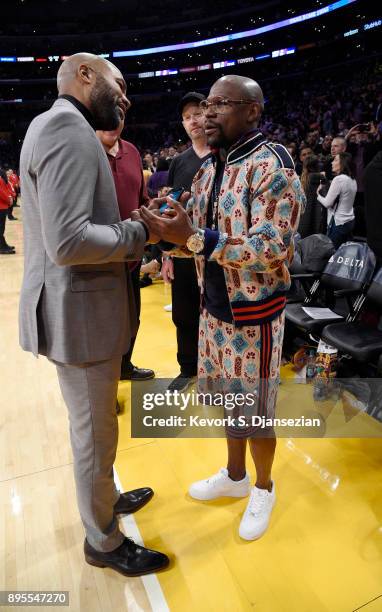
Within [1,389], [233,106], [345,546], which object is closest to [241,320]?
[233,106]

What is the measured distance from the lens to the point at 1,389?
10.6ft

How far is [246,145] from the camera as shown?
1.59 meters

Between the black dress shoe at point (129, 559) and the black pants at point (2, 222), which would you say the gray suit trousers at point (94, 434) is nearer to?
the black dress shoe at point (129, 559)

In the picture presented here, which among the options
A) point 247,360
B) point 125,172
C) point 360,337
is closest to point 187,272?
point 125,172

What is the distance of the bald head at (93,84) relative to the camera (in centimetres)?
134

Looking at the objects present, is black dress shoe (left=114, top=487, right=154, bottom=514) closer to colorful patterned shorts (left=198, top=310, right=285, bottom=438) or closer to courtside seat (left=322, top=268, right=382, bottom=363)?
colorful patterned shorts (left=198, top=310, right=285, bottom=438)

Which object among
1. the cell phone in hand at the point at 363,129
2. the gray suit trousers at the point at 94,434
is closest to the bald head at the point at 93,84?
the gray suit trousers at the point at 94,434

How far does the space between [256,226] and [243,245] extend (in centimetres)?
9

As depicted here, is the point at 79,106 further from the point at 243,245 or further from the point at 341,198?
the point at 341,198

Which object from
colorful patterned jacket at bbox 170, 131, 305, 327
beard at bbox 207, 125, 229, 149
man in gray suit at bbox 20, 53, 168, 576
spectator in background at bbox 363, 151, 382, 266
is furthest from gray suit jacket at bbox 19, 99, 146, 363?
spectator in background at bbox 363, 151, 382, 266

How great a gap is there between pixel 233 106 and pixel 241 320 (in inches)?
30.7

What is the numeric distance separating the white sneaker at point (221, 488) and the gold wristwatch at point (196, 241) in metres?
1.18

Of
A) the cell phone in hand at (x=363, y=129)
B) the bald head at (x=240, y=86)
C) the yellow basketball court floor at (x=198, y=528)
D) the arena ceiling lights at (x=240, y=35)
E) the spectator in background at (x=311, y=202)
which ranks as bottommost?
the yellow basketball court floor at (x=198, y=528)

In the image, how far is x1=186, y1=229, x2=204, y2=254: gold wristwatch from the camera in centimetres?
148
